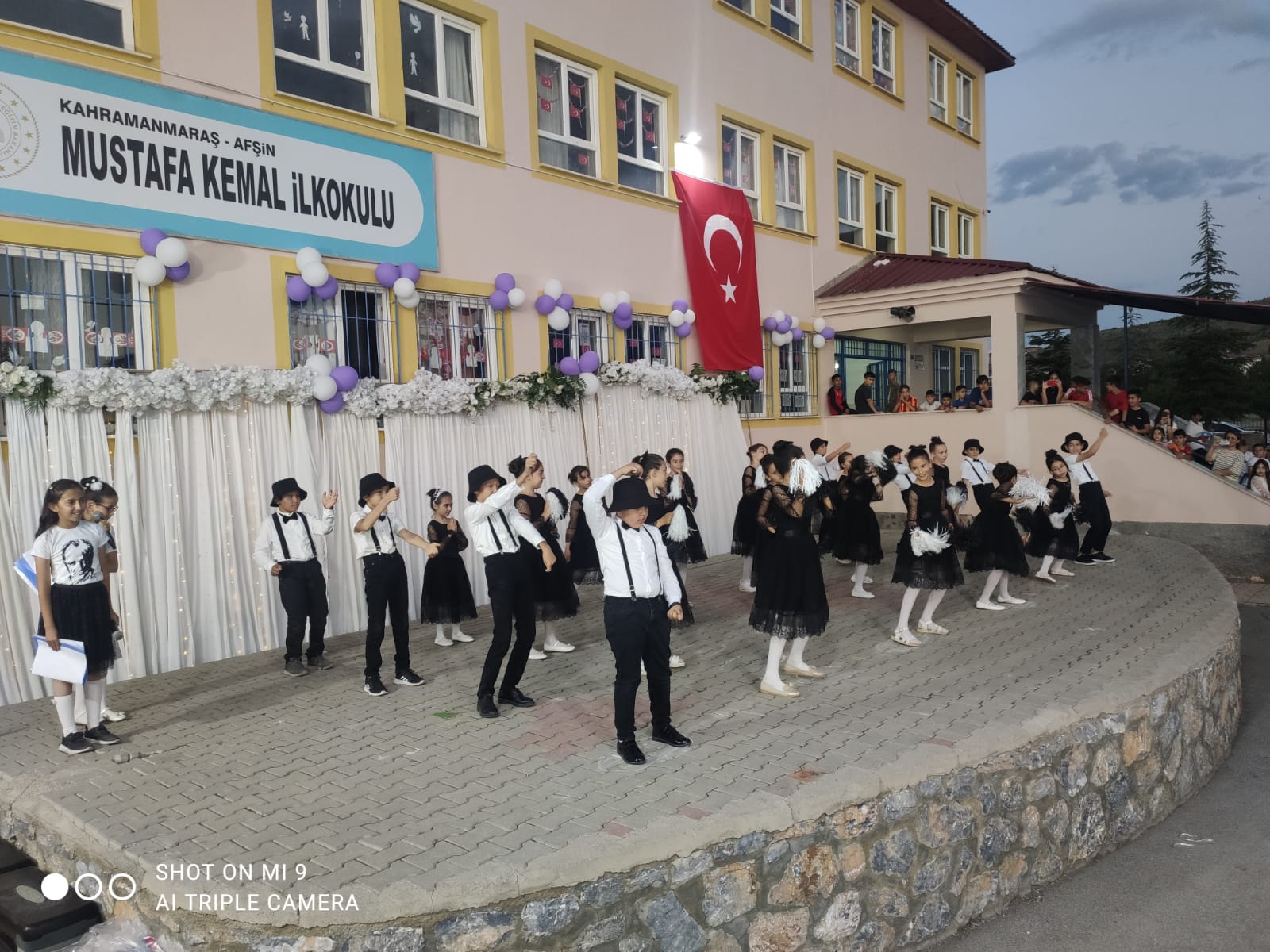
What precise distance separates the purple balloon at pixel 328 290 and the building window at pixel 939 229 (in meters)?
16.5

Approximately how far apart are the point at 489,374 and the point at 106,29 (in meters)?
5.18

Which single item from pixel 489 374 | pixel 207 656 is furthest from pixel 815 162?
pixel 207 656

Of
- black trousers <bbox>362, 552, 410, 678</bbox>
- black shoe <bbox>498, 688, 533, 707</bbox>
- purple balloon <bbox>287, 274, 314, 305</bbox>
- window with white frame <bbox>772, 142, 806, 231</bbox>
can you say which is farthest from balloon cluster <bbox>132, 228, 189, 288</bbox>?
window with white frame <bbox>772, 142, 806, 231</bbox>

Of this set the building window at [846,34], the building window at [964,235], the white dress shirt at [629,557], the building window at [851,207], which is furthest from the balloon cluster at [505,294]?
the building window at [964,235]

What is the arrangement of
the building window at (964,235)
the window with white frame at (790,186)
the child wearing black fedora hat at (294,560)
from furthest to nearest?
the building window at (964,235), the window with white frame at (790,186), the child wearing black fedora hat at (294,560)

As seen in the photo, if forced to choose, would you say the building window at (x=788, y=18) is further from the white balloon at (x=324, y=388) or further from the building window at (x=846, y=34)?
the white balloon at (x=324, y=388)

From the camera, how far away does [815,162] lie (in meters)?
17.7

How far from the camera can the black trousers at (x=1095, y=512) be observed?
12.1 meters

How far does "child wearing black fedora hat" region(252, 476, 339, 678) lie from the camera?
7730 mm

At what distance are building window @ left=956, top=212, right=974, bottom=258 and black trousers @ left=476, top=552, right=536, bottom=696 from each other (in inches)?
789

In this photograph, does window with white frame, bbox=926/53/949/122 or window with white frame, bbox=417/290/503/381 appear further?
window with white frame, bbox=926/53/949/122

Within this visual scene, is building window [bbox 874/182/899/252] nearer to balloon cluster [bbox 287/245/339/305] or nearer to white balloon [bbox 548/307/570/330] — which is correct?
white balloon [bbox 548/307/570/330]

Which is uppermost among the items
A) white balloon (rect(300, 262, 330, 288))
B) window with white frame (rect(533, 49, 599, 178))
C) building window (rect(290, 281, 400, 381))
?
window with white frame (rect(533, 49, 599, 178))

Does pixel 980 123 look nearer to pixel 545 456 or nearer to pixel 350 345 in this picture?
pixel 545 456
